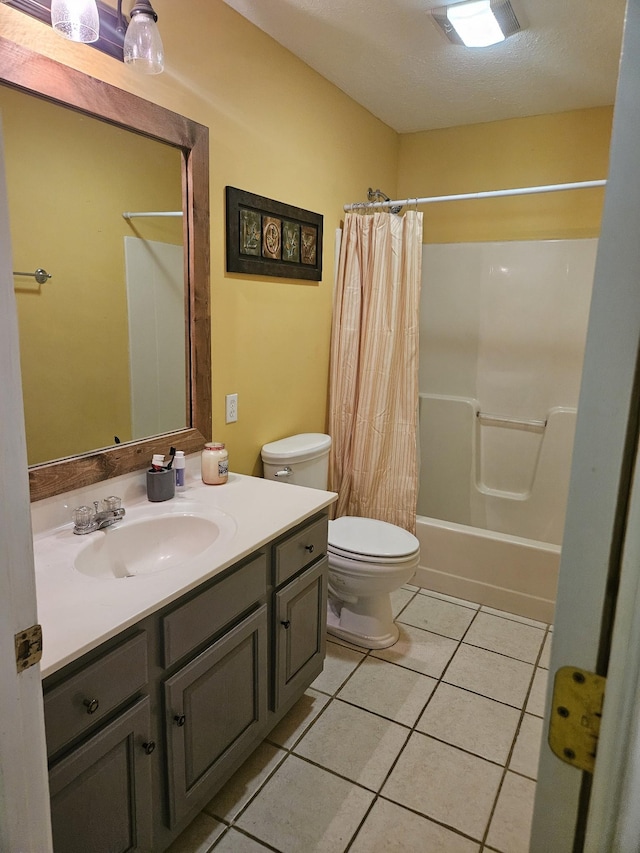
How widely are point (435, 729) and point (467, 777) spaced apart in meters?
0.20

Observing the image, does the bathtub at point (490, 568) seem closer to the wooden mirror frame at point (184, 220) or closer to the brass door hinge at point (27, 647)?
the wooden mirror frame at point (184, 220)

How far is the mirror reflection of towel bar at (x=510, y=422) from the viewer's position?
3141 mm

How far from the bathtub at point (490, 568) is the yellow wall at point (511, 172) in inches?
65.1

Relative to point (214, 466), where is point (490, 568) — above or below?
below

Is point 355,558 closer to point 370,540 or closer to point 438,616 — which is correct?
point 370,540

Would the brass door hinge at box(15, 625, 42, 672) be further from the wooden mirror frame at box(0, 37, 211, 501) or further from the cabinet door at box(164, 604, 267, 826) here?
the wooden mirror frame at box(0, 37, 211, 501)

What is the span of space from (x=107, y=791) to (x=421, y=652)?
1521 mm

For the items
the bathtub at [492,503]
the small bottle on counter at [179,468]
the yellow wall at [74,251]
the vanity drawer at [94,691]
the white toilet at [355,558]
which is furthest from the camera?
the bathtub at [492,503]

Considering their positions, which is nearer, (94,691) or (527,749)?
(94,691)

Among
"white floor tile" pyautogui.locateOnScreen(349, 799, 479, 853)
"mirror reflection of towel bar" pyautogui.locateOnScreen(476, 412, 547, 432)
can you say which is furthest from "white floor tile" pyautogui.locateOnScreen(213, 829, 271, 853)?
"mirror reflection of towel bar" pyautogui.locateOnScreen(476, 412, 547, 432)

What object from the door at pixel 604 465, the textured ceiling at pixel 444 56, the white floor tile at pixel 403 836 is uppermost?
the textured ceiling at pixel 444 56

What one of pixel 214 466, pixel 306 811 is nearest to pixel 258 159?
pixel 214 466

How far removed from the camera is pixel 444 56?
229 centimetres

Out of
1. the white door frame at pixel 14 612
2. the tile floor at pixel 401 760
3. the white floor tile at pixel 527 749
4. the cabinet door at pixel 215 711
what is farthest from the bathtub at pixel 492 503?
the white door frame at pixel 14 612
